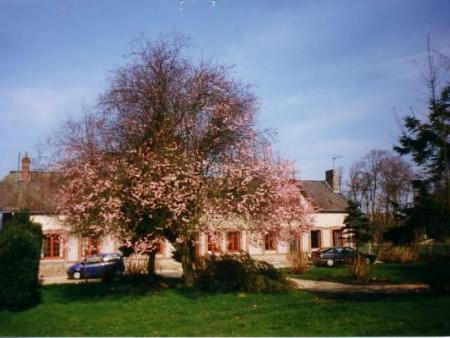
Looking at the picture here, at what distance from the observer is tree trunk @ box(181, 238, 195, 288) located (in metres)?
14.7

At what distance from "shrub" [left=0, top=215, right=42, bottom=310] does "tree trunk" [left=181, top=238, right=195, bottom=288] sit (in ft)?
15.3

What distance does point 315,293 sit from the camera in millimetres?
14406

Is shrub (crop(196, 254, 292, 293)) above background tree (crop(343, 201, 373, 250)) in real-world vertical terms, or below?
below

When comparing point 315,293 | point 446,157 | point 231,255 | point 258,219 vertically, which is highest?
point 446,157

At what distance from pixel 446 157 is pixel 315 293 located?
20.3ft

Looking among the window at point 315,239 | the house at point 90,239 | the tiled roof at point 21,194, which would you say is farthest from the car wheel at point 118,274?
the window at point 315,239

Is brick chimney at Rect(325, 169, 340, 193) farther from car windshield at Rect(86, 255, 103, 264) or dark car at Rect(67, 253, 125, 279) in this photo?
car windshield at Rect(86, 255, 103, 264)

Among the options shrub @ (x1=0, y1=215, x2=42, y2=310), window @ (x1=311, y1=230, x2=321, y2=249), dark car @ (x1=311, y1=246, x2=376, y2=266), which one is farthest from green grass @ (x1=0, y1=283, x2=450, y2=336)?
window @ (x1=311, y1=230, x2=321, y2=249)

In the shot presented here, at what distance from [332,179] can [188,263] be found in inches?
911

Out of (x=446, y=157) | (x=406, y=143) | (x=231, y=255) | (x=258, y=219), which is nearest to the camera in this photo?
(x=446, y=157)

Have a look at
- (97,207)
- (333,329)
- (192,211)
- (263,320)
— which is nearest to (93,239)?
(97,207)

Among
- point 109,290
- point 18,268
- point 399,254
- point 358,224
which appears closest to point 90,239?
point 109,290

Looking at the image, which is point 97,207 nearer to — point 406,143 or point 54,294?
point 54,294

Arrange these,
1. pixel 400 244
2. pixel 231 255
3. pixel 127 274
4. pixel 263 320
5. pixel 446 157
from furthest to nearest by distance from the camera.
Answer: pixel 400 244
pixel 127 274
pixel 231 255
pixel 446 157
pixel 263 320
